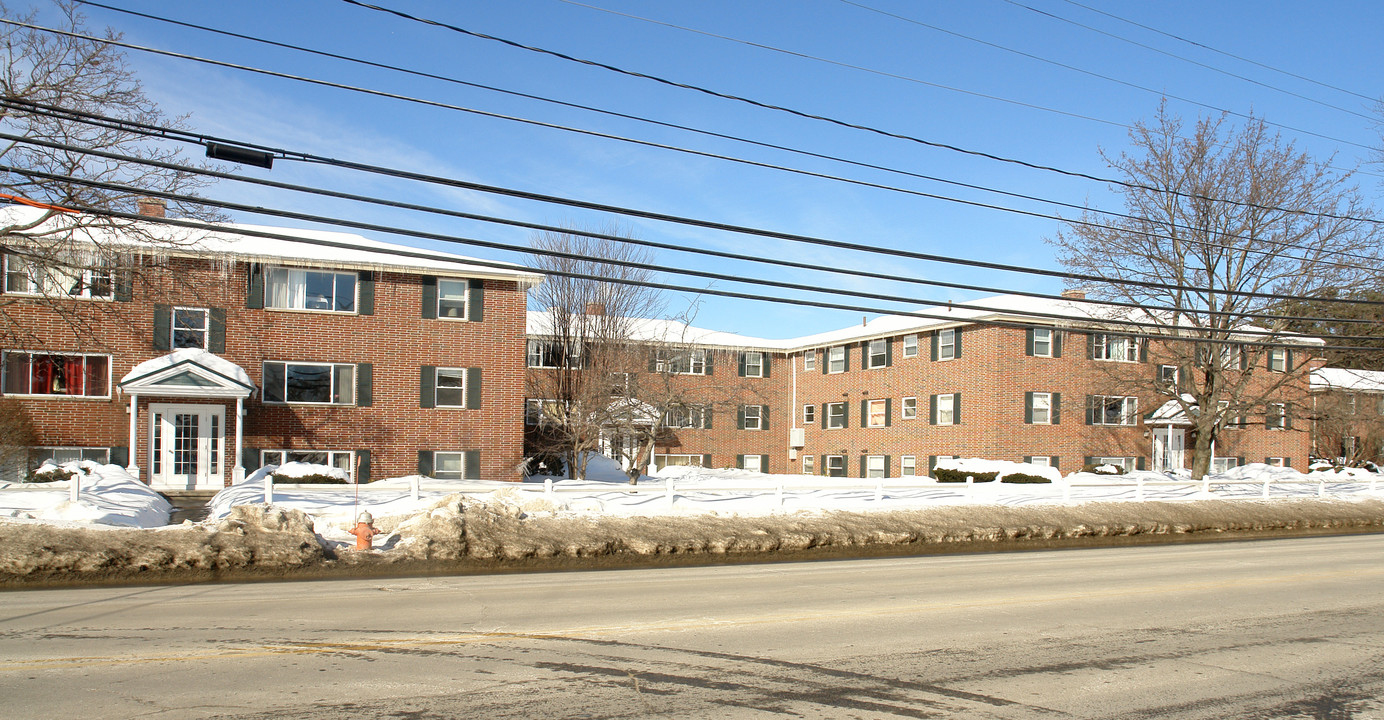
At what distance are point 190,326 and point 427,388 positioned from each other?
22.1ft

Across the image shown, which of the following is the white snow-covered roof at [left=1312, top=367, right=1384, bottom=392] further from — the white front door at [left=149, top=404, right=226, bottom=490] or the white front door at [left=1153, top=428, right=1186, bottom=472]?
the white front door at [left=149, top=404, right=226, bottom=490]

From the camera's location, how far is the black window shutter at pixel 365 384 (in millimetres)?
28484

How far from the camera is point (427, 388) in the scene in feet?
95.4

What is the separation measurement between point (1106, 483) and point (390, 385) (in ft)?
71.1

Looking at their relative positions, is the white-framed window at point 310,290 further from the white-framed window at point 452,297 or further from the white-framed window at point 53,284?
the white-framed window at point 53,284

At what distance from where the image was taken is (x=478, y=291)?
97.5 feet

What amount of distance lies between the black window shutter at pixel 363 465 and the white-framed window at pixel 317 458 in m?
0.11

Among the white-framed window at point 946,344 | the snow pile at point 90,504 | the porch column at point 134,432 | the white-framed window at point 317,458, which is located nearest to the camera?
the snow pile at point 90,504

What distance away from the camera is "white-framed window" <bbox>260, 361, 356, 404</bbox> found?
1096 inches

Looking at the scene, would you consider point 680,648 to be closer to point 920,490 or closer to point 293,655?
point 293,655

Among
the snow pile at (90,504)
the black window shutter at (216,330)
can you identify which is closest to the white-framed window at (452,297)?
the black window shutter at (216,330)

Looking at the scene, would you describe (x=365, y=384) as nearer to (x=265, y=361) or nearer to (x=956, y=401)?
(x=265, y=361)

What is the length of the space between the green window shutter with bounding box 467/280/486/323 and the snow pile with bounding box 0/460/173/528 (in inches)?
446

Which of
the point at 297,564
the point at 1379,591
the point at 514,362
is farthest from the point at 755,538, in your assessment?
the point at 514,362
